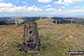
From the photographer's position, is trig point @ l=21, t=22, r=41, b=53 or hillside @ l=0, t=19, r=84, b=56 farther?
trig point @ l=21, t=22, r=41, b=53

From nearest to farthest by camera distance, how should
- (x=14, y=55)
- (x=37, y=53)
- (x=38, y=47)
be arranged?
(x=14, y=55) → (x=37, y=53) → (x=38, y=47)

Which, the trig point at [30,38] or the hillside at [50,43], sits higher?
the trig point at [30,38]

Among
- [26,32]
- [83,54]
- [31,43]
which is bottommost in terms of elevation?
[83,54]

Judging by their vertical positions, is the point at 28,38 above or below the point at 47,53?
above

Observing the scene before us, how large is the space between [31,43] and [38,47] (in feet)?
5.28

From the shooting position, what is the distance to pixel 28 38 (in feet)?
51.6

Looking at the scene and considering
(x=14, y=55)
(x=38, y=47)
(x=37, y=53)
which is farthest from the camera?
(x=38, y=47)

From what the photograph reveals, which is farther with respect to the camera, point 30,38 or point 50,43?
point 50,43

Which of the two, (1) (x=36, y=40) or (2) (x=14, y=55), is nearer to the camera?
(2) (x=14, y=55)

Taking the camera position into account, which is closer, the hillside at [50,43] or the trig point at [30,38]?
the hillside at [50,43]

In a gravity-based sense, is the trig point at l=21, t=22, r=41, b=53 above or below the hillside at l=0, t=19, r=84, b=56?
above

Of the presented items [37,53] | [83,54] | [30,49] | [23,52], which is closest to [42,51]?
[37,53]

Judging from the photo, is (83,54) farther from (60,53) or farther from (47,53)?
(47,53)

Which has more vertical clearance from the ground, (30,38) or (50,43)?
(30,38)
